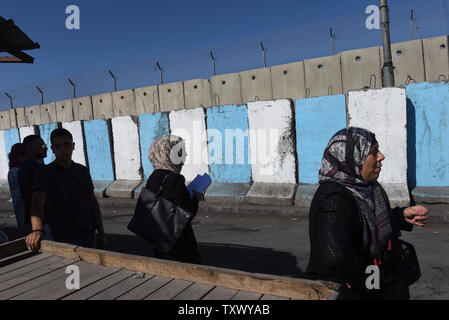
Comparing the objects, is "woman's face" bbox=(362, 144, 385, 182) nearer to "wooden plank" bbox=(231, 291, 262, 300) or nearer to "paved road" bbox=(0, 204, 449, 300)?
"wooden plank" bbox=(231, 291, 262, 300)

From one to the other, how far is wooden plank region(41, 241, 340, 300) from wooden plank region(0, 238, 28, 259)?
418 mm

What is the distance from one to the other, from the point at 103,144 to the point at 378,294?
32.8 ft

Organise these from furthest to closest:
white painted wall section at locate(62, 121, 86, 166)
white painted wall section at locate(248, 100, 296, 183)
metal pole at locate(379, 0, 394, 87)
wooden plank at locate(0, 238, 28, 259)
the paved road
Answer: white painted wall section at locate(62, 121, 86, 166), white painted wall section at locate(248, 100, 296, 183), metal pole at locate(379, 0, 394, 87), the paved road, wooden plank at locate(0, 238, 28, 259)

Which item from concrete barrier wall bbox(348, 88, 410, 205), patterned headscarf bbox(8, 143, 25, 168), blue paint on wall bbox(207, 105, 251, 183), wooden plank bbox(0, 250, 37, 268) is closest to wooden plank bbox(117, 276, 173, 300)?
wooden plank bbox(0, 250, 37, 268)

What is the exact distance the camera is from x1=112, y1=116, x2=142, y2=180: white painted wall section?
32.3 feet

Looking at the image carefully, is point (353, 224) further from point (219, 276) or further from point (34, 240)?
point (34, 240)

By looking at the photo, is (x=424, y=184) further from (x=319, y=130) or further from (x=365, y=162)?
(x=365, y=162)

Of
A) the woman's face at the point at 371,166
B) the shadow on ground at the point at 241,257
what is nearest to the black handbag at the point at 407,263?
the woman's face at the point at 371,166

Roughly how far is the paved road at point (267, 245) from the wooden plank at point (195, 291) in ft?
7.71

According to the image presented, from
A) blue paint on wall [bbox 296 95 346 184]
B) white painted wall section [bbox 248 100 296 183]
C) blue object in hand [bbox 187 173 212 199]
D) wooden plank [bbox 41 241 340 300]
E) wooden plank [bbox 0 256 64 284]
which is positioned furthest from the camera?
white painted wall section [bbox 248 100 296 183]

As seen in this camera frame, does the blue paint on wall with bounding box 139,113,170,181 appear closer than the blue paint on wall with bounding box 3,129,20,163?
Yes

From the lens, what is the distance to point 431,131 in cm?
654

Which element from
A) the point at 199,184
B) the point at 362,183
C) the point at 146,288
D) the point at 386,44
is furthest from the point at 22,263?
the point at 386,44
